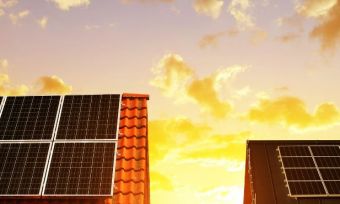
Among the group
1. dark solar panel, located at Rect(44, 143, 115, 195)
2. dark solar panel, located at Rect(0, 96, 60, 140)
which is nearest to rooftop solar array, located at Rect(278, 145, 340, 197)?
dark solar panel, located at Rect(44, 143, 115, 195)

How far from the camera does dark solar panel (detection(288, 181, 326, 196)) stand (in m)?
14.4

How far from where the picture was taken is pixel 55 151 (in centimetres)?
1263

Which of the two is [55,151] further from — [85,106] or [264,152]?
[264,152]

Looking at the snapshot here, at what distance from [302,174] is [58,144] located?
11.2 m

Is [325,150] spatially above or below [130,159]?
above

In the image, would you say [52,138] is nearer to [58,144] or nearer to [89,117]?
[58,144]

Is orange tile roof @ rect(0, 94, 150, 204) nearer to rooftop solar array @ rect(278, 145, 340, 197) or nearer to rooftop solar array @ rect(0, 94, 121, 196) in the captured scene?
rooftop solar array @ rect(0, 94, 121, 196)

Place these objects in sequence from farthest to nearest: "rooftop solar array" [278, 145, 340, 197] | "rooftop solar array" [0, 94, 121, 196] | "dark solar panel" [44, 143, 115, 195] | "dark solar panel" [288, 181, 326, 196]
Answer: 1. "rooftop solar array" [278, 145, 340, 197]
2. "dark solar panel" [288, 181, 326, 196]
3. "rooftop solar array" [0, 94, 121, 196]
4. "dark solar panel" [44, 143, 115, 195]

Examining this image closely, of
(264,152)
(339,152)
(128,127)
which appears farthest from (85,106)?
(339,152)

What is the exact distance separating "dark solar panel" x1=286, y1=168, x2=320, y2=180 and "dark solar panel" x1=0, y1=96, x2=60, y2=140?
1102cm

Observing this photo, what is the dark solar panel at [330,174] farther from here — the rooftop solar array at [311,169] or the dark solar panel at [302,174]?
the dark solar panel at [302,174]

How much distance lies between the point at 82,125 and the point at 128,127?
7.61 feet

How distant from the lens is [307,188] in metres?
14.6

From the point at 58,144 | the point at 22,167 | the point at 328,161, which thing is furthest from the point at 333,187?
the point at 22,167
